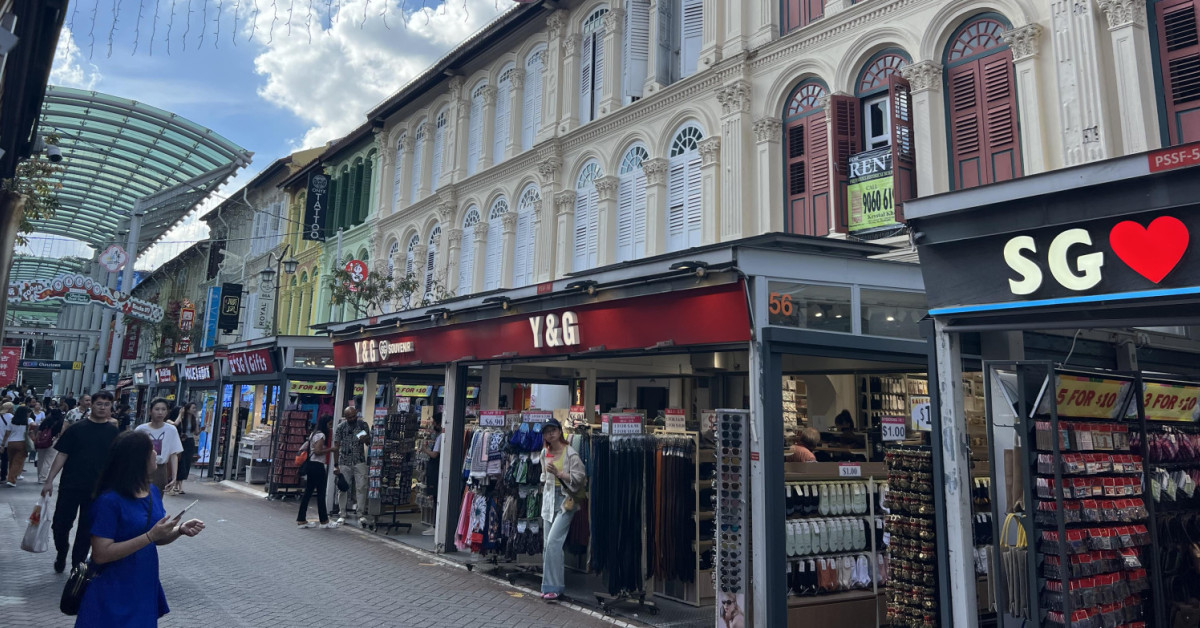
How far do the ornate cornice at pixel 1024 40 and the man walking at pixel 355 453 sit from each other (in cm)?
1216

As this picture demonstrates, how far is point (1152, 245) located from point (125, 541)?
555 cm

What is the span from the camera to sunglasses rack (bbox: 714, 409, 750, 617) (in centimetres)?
661

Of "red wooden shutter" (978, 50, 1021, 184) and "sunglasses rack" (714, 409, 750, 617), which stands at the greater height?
"red wooden shutter" (978, 50, 1021, 184)

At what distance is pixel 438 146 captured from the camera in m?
23.8

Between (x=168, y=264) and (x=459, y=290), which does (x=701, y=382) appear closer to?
(x=459, y=290)

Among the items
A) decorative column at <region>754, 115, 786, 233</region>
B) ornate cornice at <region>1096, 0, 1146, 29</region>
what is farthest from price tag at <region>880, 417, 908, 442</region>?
ornate cornice at <region>1096, 0, 1146, 29</region>

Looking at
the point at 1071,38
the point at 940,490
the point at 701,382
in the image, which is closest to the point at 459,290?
the point at 701,382

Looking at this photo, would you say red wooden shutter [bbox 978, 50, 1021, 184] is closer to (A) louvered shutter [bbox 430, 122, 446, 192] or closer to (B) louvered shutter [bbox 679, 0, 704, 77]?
(B) louvered shutter [bbox 679, 0, 704, 77]

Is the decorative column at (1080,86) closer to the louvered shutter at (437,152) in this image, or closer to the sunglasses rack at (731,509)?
the sunglasses rack at (731,509)

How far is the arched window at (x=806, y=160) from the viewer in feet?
42.7

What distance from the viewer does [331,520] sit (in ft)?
45.3

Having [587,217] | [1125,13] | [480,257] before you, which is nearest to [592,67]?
[587,217]

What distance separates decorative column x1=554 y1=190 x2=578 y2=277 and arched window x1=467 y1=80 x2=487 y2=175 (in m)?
4.50

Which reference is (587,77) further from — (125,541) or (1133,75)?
(125,541)
